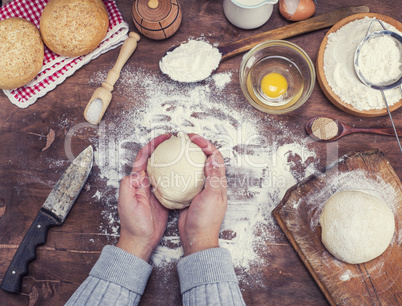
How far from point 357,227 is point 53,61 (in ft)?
3.74

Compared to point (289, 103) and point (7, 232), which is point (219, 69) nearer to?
point (289, 103)

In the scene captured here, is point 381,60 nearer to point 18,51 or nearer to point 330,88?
point 330,88

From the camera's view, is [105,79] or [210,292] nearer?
[210,292]

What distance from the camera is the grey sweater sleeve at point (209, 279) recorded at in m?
0.93

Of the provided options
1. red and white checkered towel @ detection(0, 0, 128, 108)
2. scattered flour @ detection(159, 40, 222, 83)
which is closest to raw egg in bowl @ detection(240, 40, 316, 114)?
scattered flour @ detection(159, 40, 222, 83)

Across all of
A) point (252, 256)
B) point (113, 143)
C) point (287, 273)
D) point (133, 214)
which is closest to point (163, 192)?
point (133, 214)

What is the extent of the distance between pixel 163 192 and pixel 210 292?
1.10 ft

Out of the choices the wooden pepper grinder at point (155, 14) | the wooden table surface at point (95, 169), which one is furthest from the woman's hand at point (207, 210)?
the wooden pepper grinder at point (155, 14)

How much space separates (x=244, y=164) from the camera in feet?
3.67

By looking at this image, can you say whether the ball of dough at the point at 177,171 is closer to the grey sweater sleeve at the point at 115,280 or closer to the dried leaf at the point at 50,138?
the grey sweater sleeve at the point at 115,280

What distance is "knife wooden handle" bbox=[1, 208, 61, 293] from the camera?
1059mm

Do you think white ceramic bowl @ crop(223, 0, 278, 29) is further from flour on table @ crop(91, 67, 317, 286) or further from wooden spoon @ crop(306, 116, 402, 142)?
wooden spoon @ crop(306, 116, 402, 142)

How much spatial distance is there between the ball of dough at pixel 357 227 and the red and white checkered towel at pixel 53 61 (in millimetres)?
925

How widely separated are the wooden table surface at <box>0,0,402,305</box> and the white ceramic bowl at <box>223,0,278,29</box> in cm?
5
